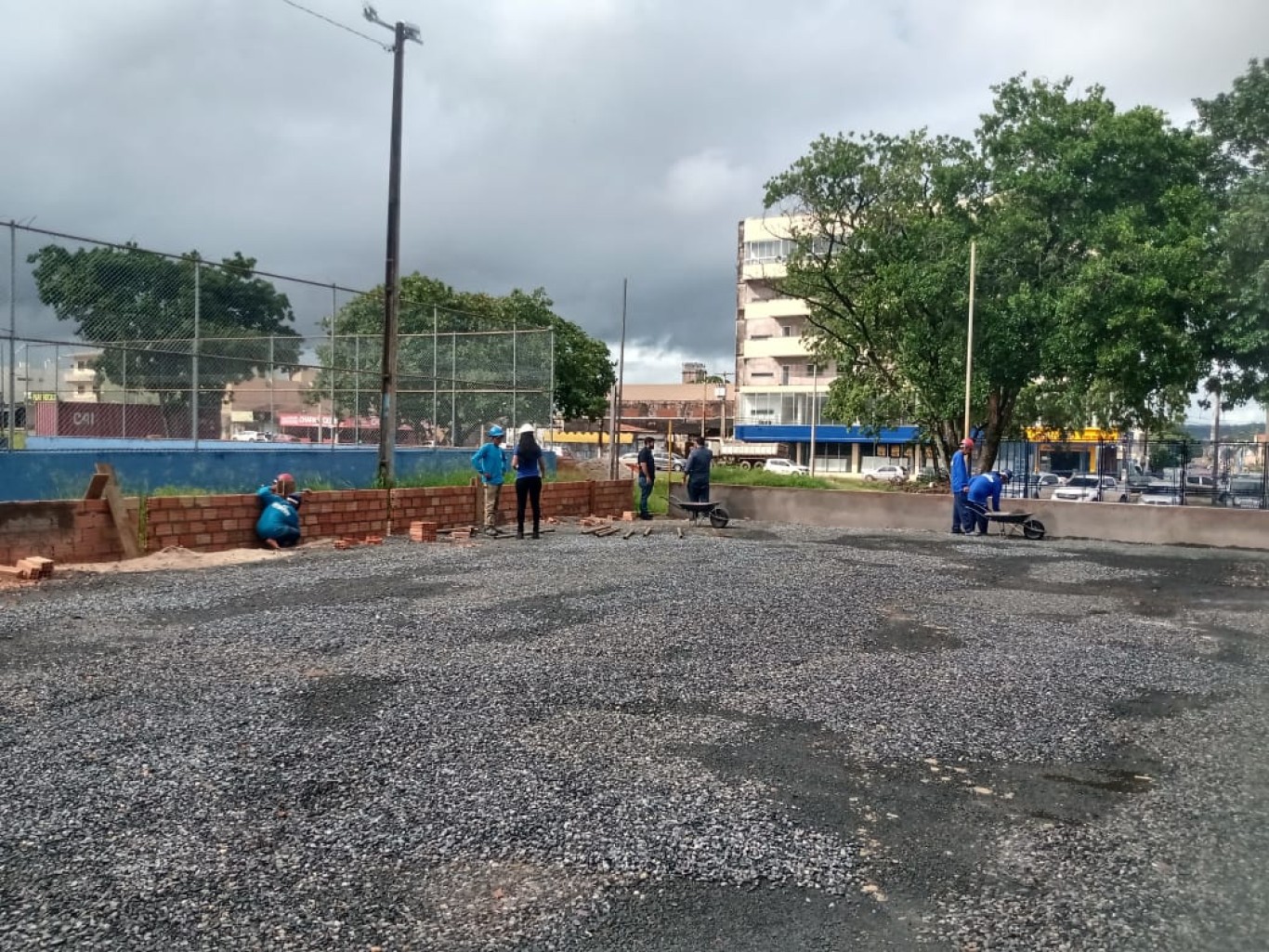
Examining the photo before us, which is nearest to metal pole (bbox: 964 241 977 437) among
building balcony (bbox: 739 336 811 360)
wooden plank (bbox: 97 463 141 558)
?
wooden plank (bbox: 97 463 141 558)

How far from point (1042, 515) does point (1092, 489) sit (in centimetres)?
367

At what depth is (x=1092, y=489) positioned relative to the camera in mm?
22828

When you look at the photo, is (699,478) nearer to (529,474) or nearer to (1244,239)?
(529,474)

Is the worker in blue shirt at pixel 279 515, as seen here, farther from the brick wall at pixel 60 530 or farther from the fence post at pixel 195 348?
the fence post at pixel 195 348

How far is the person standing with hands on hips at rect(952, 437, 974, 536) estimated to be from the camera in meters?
18.4

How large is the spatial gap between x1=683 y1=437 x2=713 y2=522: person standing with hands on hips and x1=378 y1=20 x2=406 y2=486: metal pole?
583 centimetres

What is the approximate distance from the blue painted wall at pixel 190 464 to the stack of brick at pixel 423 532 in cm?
265

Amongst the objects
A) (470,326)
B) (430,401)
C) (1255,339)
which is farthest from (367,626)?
(1255,339)

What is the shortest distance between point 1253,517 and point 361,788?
58.9 ft

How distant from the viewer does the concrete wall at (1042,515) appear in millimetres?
18359

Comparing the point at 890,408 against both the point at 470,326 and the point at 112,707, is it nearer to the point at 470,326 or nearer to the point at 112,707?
the point at 470,326

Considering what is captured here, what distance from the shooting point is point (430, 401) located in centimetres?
2197

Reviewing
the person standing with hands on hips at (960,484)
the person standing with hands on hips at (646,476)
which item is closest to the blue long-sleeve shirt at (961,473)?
→ the person standing with hands on hips at (960,484)


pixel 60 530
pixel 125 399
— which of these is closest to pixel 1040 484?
pixel 125 399
